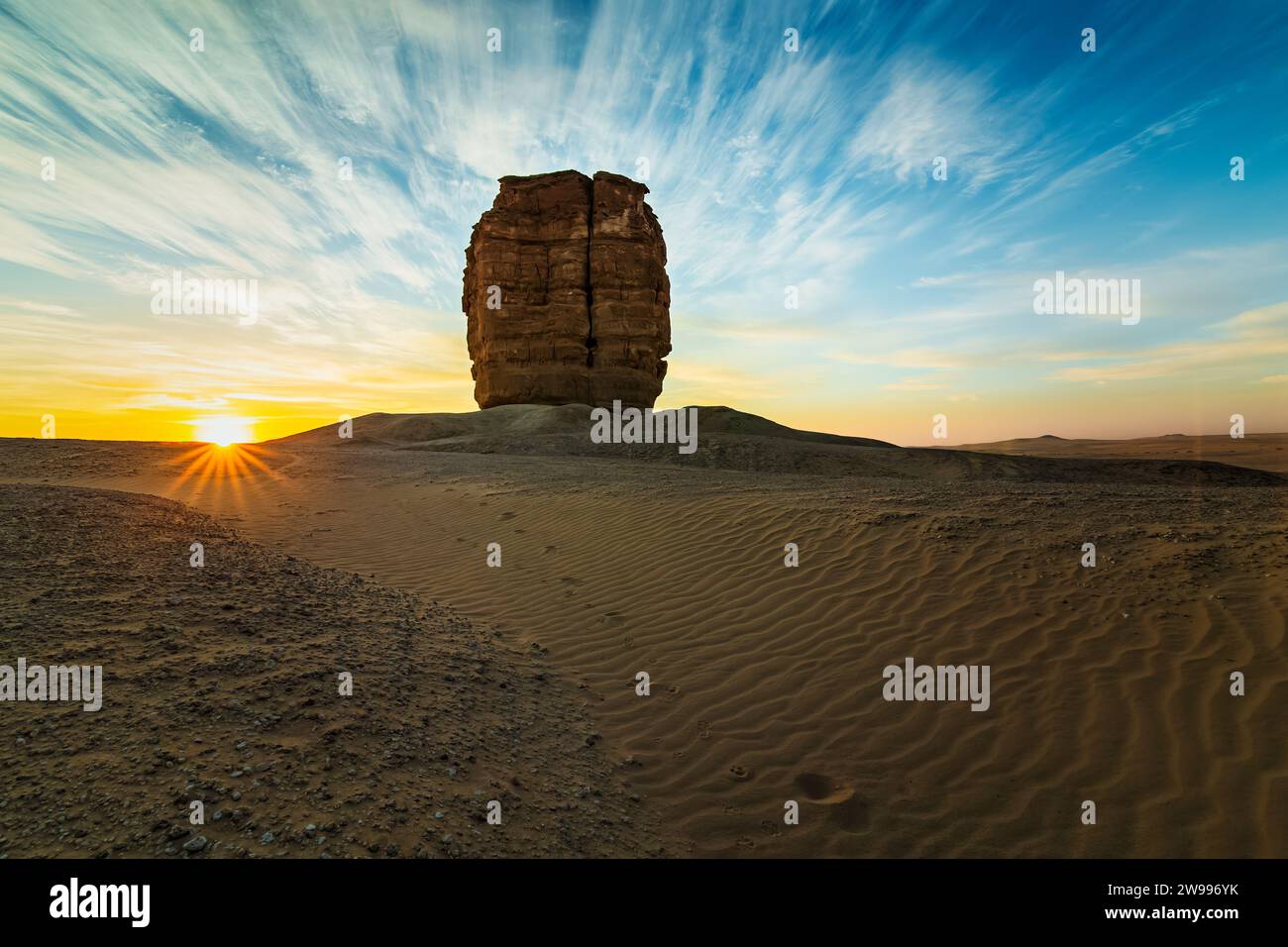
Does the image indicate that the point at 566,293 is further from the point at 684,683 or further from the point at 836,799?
the point at 836,799

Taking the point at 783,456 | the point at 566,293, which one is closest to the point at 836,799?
the point at 783,456

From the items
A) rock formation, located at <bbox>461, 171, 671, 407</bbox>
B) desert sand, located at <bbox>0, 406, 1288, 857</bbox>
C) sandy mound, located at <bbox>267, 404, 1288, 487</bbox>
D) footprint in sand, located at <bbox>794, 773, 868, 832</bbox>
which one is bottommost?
footprint in sand, located at <bbox>794, 773, 868, 832</bbox>

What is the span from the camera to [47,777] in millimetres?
2848

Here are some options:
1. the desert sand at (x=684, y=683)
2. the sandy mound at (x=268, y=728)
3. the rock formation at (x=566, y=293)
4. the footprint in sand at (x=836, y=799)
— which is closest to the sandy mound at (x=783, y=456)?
the rock formation at (x=566, y=293)

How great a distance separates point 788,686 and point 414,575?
237 inches

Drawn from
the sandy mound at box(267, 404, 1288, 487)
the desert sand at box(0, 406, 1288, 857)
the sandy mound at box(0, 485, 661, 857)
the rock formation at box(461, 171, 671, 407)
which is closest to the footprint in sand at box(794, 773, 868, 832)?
the desert sand at box(0, 406, 1288, 857)

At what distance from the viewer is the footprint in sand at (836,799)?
383 cm

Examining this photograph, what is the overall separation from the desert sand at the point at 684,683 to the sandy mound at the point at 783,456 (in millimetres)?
12246

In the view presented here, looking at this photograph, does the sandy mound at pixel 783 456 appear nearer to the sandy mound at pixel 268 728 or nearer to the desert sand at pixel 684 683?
the desert sand at pixel 684 683

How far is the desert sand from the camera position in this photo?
333 centimetres

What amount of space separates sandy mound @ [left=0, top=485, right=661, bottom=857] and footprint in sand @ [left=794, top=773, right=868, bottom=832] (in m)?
1.21

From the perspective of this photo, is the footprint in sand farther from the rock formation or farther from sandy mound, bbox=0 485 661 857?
the rock formation

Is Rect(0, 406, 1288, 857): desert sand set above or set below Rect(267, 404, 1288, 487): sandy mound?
below

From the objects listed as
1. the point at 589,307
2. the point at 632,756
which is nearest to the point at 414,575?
the point at 632,756
